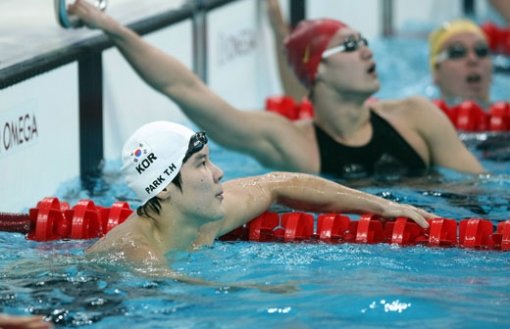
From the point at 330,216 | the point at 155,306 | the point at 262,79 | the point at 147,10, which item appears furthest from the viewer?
the point at 262,79

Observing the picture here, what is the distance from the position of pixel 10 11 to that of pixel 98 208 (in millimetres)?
1737

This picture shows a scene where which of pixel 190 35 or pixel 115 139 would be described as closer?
pixel 115 139

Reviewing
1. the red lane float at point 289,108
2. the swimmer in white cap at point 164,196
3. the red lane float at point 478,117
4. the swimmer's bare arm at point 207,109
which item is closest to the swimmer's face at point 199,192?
the swimmer in white cap at point 164,196

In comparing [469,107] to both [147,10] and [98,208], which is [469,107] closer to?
[147,10]

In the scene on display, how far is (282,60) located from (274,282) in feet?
10.9

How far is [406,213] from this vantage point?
4133mm

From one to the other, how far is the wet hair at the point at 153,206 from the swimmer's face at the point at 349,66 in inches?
60.5

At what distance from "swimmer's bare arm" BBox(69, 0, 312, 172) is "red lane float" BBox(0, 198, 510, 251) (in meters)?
0.78

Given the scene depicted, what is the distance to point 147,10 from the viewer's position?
598 cm

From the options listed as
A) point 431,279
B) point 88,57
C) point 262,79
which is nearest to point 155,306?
point 431,279

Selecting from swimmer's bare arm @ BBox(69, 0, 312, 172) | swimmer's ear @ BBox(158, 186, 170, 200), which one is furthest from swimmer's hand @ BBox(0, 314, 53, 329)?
swimmer's bare arm @ BBox(69, 0, 312, 172)

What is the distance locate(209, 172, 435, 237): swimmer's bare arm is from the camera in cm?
414

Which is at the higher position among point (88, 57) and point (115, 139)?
point (88, 57)

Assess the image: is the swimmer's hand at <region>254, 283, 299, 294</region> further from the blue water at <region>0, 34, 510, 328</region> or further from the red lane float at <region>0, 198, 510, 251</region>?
the red lane float at <region>0, 198, 510, 251</region>
